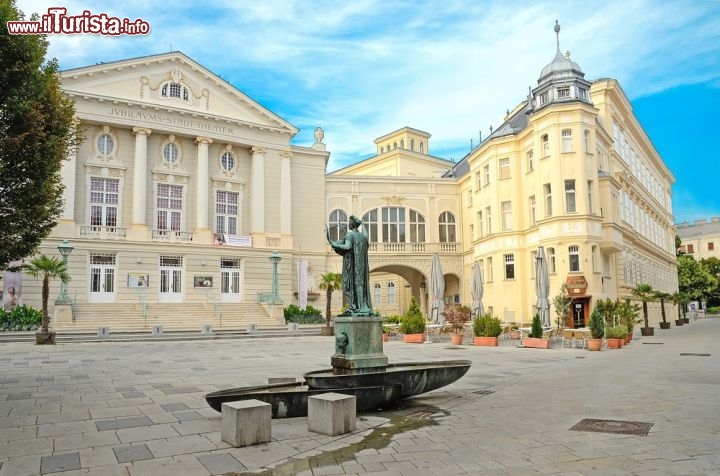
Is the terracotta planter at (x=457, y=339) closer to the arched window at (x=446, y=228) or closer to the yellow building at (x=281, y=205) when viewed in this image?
the yellow building at (x=281, y=205)

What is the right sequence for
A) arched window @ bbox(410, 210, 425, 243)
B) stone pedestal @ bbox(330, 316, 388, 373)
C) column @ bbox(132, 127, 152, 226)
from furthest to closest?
Result: arched window @ bbox(410, 210, 425, 243), column @ bbox(132, 127, 152, 226), stone pedestal @ bbox(330, 316, 388, 373)

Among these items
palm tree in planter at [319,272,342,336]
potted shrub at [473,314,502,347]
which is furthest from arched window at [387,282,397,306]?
potted shrub at [473,314,502,347]

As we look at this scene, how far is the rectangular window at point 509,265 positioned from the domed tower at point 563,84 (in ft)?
30.5

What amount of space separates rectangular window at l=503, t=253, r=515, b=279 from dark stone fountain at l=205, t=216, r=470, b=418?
85.5 feet

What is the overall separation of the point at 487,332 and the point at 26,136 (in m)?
17.9

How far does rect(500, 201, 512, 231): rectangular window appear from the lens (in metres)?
36.3

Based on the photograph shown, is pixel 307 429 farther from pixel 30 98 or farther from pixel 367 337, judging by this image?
pixel 30 98

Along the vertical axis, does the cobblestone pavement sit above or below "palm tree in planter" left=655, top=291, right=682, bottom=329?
below

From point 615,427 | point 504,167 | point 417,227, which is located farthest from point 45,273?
point 417,227

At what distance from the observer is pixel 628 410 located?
8.87 meters

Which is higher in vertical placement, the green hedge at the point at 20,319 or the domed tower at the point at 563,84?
the domed tower at the point at 563,84

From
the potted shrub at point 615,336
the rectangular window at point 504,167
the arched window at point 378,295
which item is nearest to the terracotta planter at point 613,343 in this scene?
the potted shrub at point 615,336

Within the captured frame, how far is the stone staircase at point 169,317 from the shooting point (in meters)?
30.8

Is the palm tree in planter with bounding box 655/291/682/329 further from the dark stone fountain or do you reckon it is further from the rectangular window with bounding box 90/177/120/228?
the rectangular window with bounding box 90/177/120/228
